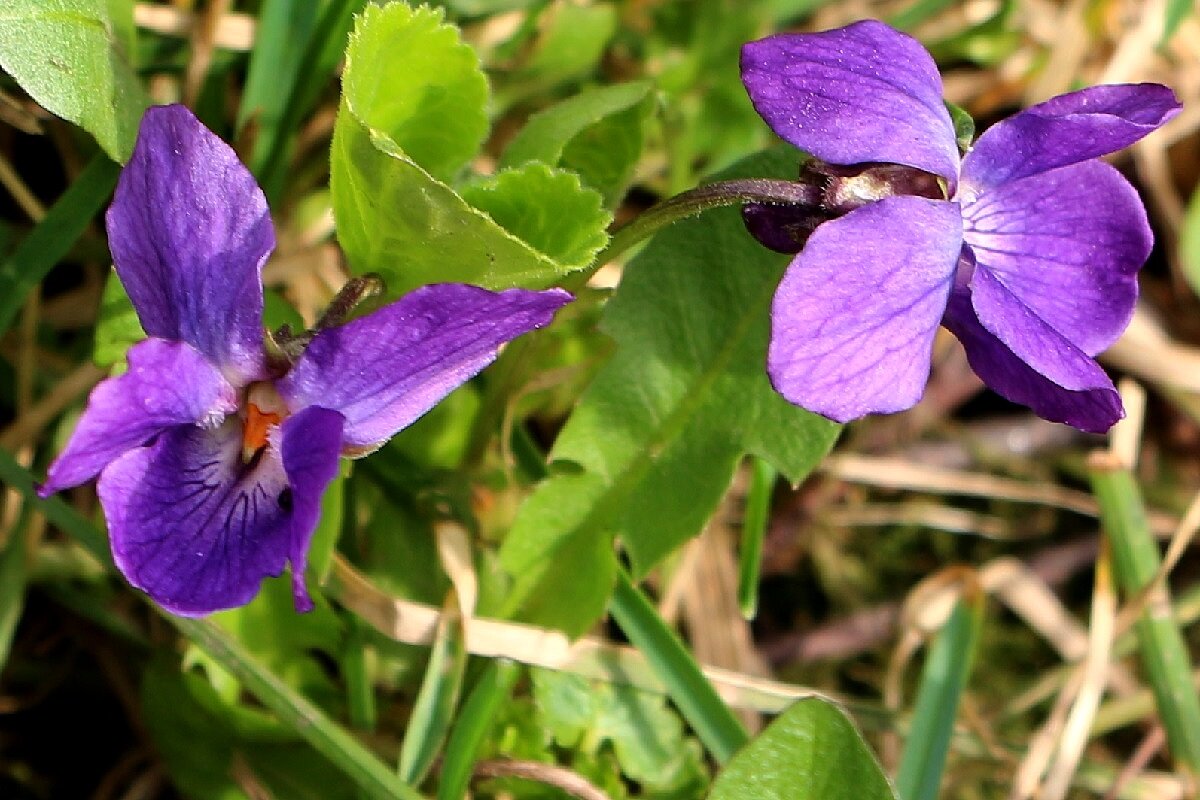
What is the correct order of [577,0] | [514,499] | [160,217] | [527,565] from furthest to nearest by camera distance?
[577,0] → [514,499] → [527,565] → [160,217]

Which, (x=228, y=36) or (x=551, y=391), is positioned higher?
(x=228, y=36)

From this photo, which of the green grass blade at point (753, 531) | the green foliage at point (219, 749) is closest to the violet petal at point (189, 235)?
the green foliage at point (219, 749)

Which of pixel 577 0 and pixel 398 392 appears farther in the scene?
pixel 577 0

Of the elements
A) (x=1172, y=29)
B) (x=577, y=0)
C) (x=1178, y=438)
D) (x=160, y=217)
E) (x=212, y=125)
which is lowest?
(x=1178, y=438)

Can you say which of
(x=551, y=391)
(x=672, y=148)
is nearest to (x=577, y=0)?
(x=672, y=148)

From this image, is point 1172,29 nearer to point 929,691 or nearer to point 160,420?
point 929,691

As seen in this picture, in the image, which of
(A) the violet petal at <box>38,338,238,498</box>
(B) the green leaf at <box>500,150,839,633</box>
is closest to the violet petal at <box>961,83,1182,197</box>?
(B) the green leaf at <box>500,150,839,633</box>
